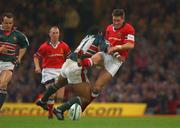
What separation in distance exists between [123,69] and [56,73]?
251 inches

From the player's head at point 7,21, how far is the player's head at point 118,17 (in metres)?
2.05

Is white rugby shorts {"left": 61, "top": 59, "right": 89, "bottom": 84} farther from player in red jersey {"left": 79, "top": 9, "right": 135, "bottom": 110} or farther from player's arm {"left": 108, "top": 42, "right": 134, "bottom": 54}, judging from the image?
player's arm {"left": 108, "top": 42, "right": 134, "bottom": 54}

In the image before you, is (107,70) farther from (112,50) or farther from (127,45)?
(127,45)

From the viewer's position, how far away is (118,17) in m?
13.0

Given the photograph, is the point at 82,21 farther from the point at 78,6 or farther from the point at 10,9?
the point at 10,9

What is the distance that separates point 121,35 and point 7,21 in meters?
2.33

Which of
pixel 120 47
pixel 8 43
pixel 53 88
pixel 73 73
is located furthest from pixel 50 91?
pixel 120 47

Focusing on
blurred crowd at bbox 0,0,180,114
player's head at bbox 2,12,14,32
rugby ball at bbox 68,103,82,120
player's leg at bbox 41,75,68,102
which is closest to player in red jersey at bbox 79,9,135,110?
rugby ball at bbox 68,103,82,120

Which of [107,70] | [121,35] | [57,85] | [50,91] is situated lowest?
[50,91]

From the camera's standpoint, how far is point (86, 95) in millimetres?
12758

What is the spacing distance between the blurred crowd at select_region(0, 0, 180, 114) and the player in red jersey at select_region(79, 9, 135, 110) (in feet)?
24.3

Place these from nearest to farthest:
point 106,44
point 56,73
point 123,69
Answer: point 106,44 → point 56,73 → point 123,69

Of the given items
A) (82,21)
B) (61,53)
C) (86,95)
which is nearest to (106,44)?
(86,95)

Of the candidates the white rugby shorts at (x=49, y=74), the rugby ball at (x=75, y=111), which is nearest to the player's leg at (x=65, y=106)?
the rugby ball at (x=75, y=111)
